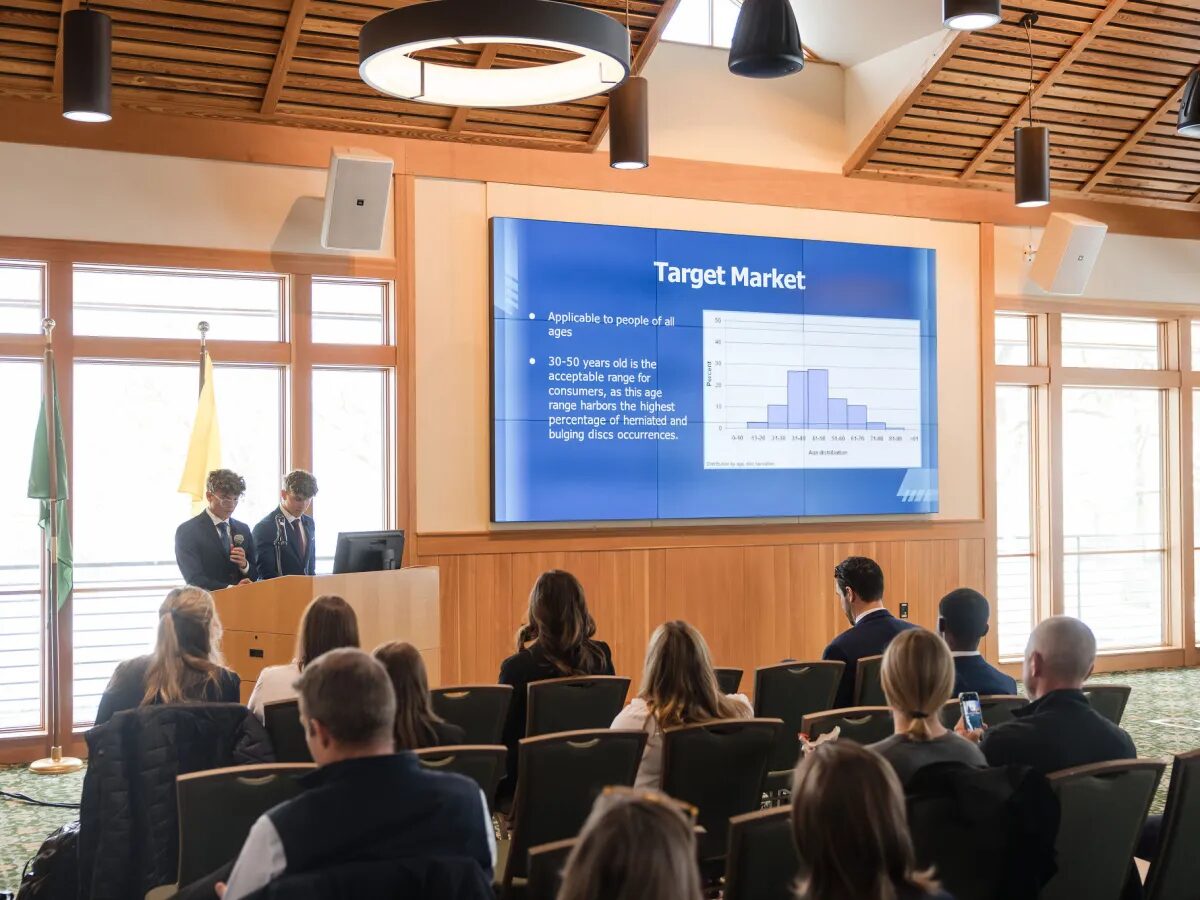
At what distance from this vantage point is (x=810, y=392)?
9.52 metres

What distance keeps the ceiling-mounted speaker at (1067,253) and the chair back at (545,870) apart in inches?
355

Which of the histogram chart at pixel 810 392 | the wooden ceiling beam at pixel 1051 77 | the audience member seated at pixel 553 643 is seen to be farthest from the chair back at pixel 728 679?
the wooden ceiling beam at pixel 1051 77

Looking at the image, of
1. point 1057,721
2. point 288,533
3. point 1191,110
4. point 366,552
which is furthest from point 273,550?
point 1191,110

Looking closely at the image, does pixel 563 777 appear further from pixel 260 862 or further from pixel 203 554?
pixel 203 554

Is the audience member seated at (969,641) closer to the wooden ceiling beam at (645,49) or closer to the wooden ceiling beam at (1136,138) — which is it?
the wooden ceiling beam at (645,49)

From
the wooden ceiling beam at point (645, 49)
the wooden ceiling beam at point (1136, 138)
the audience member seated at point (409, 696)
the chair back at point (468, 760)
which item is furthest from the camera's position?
the wooden ceiling beam at point (1136, 138)

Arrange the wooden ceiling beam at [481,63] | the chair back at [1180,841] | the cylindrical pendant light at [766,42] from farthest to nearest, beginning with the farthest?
the wooden ceiling beam at [481,63] → the cylindrical pendant light at [766,42] → the chair back at [1180,841]

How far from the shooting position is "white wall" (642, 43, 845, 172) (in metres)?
9.34

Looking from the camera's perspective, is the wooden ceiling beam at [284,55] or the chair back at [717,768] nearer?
the chair back at [717,768]

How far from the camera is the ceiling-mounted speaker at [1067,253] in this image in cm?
1024

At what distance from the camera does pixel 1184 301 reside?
1129 cm

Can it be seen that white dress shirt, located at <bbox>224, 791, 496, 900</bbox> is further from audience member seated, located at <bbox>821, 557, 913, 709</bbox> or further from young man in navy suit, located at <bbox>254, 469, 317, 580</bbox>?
young man in navy suit, located at <bbox>254, 469, 317, 580</bbox>

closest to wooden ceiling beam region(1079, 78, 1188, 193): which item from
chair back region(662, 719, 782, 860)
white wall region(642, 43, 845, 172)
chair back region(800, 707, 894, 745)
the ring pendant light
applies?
white wall region(642, 43, 845, 172)

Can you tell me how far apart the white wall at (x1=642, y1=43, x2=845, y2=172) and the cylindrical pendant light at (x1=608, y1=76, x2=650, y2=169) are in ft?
5.06
